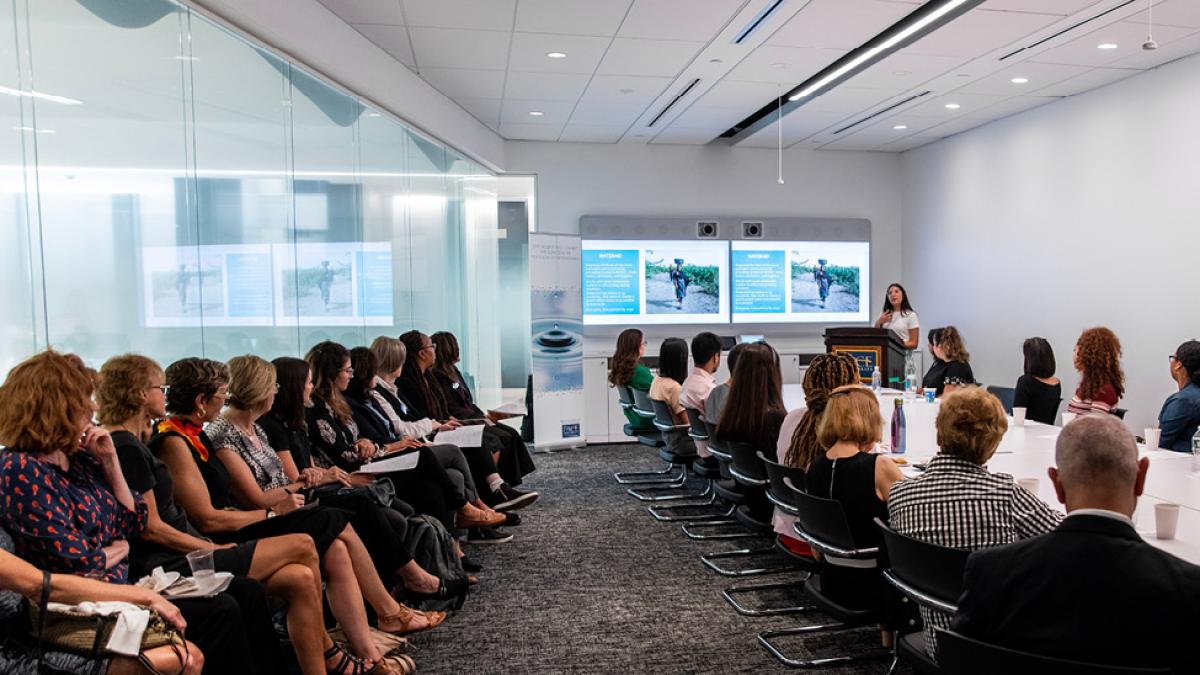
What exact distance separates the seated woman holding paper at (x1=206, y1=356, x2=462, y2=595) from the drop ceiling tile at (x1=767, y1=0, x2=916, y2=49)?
Answer: 3880mm

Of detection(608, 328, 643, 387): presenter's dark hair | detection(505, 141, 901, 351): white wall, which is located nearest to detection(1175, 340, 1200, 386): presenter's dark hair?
detection(608, 328, 643, 387): presenter's dark hair

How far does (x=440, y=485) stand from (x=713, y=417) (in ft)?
5.91

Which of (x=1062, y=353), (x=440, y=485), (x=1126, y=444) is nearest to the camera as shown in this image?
(x=1126, y=444)

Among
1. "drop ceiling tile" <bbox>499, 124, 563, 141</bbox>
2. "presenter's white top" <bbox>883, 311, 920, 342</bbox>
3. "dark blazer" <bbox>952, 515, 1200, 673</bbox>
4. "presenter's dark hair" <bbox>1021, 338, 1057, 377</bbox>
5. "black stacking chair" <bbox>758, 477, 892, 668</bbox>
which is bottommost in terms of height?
"black stacking chair" <bbox>758, 477, 892, 668</bbox>

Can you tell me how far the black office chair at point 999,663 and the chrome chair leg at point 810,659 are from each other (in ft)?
5.83

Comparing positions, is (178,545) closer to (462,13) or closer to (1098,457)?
(1098,457)

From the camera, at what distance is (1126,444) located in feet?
6.03

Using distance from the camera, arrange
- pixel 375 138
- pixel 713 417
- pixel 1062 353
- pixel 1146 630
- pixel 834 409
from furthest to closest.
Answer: pixel 1062 353, pixel 375 138, pixel 713 417, pixel 834 409, pixel 1146 630

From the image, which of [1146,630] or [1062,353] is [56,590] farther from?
[1062,353]

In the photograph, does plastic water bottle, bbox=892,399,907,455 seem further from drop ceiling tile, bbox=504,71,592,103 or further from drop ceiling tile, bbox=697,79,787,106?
drop ceiling tile, bbox=504,71,592,103

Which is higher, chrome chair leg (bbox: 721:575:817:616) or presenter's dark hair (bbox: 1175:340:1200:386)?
presenter's dark hair (bbox: 1175:340:1200:386)

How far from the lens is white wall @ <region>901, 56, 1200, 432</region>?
255 inches

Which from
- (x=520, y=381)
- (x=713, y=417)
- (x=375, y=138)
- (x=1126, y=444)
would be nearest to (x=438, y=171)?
(x=375, y=138)

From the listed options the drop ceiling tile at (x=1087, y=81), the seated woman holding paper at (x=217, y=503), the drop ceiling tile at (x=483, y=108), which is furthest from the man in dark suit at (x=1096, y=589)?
the drop ceiling tile at (x=483, y=108)
